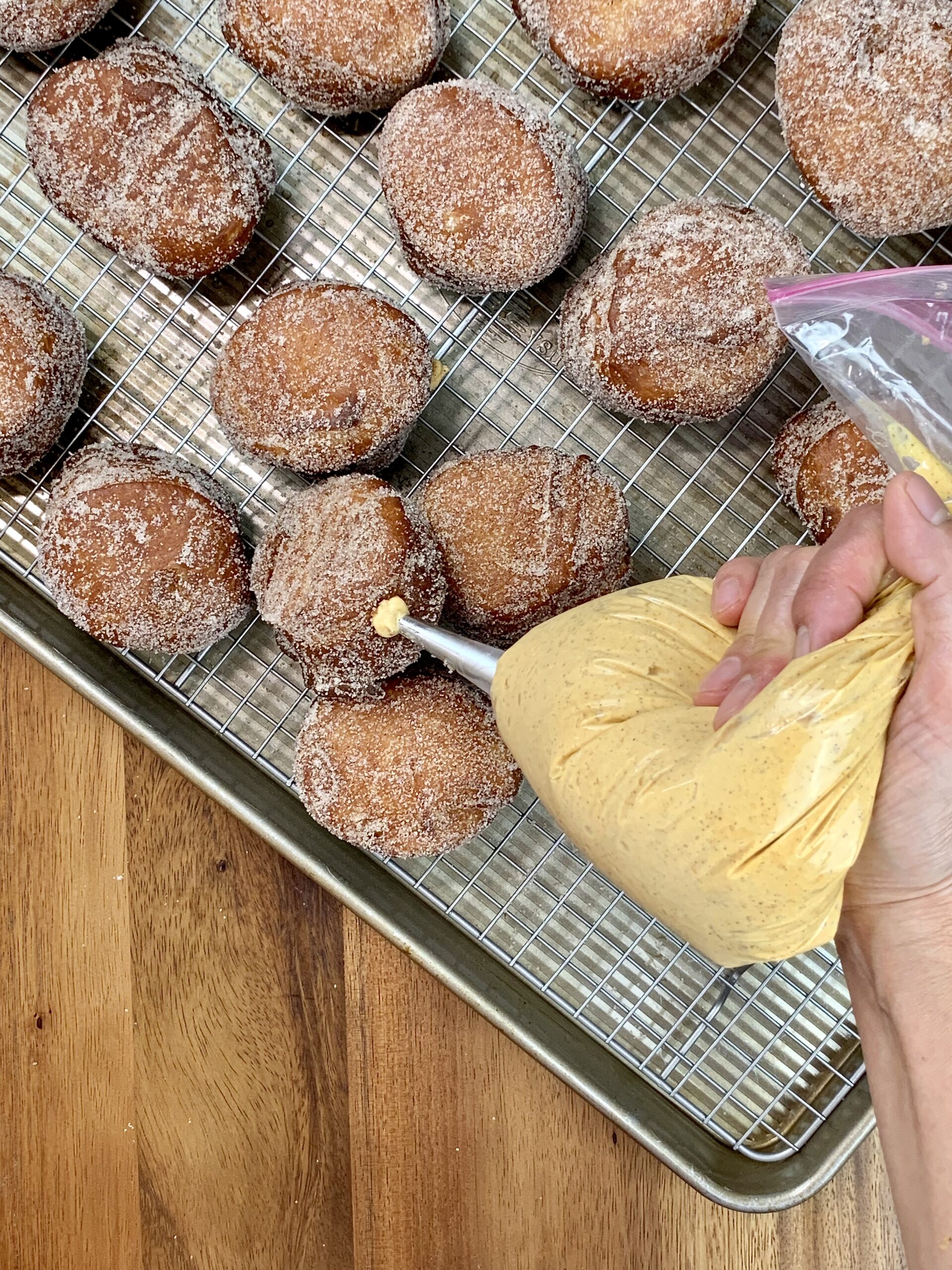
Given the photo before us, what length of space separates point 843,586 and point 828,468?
A: 444mm

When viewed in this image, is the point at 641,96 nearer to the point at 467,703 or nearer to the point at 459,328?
the point at 459,328

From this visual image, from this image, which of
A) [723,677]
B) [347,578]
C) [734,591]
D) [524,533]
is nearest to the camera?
[723,677]

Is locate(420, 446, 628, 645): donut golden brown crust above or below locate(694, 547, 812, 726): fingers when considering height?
below

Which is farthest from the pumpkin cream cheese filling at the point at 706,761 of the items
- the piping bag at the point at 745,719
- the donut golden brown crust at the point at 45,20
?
the donut golden brown crust at the point at 45,20

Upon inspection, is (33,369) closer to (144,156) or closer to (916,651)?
(144,156)

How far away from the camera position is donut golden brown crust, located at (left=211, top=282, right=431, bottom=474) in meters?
1.25

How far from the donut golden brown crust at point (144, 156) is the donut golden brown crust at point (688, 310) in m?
0.50

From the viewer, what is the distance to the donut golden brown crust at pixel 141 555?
4.12 ft

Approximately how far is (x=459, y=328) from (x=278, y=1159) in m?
1.29

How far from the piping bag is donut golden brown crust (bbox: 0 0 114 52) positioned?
0.93 m

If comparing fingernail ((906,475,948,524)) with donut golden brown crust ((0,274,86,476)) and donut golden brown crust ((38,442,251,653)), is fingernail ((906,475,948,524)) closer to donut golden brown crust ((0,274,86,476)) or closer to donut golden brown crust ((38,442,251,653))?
donut golden brown crust ((38,442,251,653))

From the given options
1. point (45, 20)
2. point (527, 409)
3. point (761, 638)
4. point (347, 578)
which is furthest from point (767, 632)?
point (45, 20)

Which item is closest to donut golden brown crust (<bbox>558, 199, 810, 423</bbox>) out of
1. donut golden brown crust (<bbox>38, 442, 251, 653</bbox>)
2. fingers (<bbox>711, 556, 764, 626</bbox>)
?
fingers (<bbox>711, 556, 764, 626</bbox>)

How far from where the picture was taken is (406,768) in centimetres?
128
